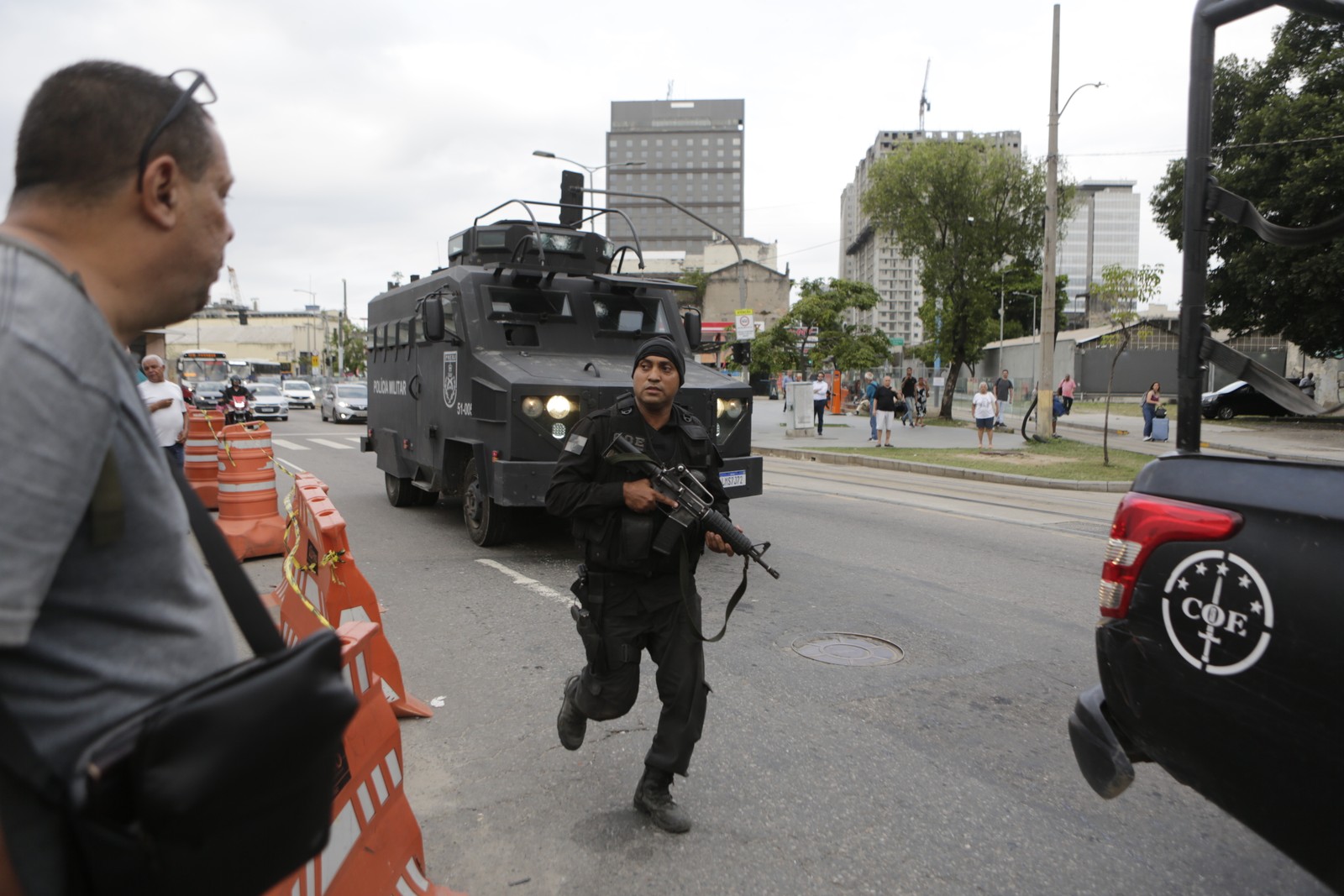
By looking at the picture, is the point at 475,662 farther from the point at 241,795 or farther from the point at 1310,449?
the point at 1310,449

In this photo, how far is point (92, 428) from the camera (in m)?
1.11

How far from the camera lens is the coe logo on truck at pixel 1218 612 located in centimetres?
215

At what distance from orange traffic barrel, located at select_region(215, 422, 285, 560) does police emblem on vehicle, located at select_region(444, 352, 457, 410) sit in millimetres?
1807

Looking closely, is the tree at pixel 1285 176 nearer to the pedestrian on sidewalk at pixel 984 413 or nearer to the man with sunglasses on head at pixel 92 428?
the pedestrian on sidewalk at pixel 984 413

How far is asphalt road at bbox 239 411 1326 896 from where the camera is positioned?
123 inches

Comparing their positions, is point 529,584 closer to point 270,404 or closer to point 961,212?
point 961,212

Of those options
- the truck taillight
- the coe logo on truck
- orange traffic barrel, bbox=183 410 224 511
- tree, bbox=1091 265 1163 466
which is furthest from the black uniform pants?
tree, bbox=1091 265 1163 466

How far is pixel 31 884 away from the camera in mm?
1120

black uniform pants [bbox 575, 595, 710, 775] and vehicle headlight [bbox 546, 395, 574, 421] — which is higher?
vehicle headlight [bbox 546, 395, 574, 421]

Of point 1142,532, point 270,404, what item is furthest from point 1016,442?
point 270,404

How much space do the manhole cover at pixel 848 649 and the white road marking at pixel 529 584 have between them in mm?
1797

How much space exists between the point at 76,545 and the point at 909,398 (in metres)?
29.3

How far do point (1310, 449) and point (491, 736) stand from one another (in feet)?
75.9

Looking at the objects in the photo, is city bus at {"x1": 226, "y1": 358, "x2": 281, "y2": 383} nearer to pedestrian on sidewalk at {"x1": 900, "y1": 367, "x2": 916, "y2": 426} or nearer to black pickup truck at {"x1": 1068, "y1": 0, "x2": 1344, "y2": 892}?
pedestrian on sidewalk at {"x1": 900, "y1": 367, "x2": 916, "y2": 426}
